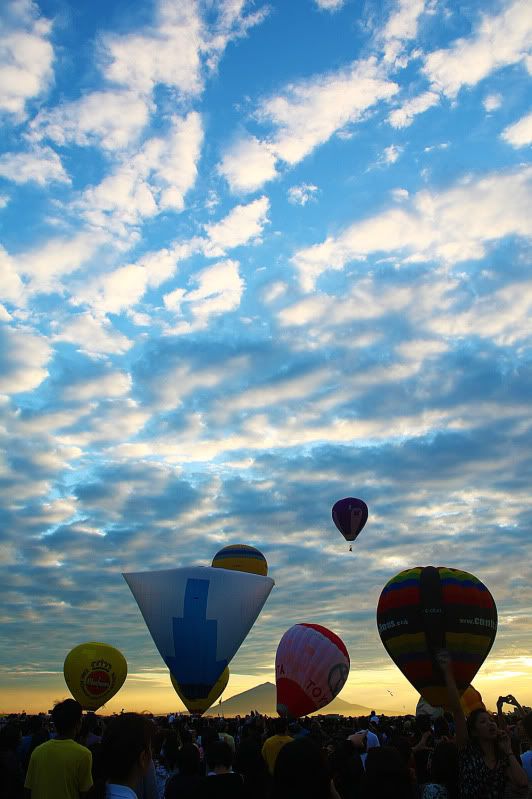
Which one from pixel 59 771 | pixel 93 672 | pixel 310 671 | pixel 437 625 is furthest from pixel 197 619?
pixel 59 771

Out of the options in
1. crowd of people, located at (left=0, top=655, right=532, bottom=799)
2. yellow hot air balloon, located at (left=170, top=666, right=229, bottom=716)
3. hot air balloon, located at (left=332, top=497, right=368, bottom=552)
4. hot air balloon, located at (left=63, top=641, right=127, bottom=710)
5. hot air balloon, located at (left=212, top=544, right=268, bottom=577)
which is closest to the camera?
crowd of people, located at (left=0, top=655, right=532, bottom=799)

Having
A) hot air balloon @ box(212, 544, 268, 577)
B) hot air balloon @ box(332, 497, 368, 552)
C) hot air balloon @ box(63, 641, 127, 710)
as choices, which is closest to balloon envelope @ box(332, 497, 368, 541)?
hot air balloon @ box(332, 497, 368, 552)

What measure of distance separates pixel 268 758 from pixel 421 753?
1.83 metres

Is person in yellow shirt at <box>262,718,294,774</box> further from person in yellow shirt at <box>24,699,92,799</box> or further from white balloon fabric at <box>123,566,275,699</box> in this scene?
white balloon fabric at <box>123,566,275,699</box>

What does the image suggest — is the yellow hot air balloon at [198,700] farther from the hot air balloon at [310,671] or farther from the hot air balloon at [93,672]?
the hot air balloon at [93,672]

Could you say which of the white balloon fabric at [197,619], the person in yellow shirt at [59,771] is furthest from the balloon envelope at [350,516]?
the person in yellow shirt at [59,771]

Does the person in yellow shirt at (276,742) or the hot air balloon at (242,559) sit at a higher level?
the hot air balloon at (242,559)

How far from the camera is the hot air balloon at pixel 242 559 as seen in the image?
3409 cm

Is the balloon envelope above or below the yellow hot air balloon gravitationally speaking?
above

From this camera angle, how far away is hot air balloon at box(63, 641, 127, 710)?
27.3 metres

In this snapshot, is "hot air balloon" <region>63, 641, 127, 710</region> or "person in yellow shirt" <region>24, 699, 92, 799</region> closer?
"person in yellow shirt" <region>24, 699, 92, 799</region>

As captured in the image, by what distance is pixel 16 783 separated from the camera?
5.50 metres

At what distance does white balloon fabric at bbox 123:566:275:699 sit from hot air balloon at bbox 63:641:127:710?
16.9 feet

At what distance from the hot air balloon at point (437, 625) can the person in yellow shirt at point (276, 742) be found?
404 inches
